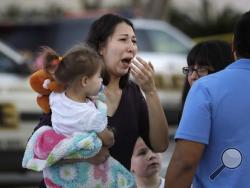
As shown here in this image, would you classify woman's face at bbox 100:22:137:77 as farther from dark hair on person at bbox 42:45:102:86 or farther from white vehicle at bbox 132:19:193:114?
white vehicle at bbox 132:19:193:114

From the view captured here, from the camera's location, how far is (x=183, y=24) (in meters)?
28.0

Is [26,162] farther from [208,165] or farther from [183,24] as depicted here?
[183,24]

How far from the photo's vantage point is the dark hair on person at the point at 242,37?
11.2 ft

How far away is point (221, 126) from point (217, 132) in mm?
27

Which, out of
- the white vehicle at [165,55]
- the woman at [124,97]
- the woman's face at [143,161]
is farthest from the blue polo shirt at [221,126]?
the white vehicle at [165,55]

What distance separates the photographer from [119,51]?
161 inches

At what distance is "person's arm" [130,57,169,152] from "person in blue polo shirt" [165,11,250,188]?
0.52 m

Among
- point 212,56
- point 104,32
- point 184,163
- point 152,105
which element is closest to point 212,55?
point 212,56

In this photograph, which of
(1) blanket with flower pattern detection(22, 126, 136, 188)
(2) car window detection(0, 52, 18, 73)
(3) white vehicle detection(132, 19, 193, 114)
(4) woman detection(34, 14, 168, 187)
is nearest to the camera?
(1) blanket with flower pattern detection(22, 126, 136, 188)

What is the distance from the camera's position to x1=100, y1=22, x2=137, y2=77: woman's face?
4074 mm

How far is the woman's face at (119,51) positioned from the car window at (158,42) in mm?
9397

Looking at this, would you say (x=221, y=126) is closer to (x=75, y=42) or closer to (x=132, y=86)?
(x=132, y=86)

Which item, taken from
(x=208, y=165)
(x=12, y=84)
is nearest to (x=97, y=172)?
(x=208, y=165)

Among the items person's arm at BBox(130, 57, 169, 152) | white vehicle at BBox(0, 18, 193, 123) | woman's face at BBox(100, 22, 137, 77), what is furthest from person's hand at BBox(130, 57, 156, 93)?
white vehicle at BBox(0, 18, 193, 123)
